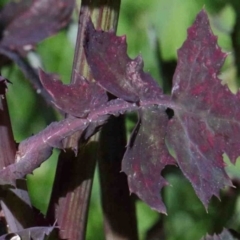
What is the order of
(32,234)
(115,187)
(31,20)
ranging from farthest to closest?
1. (31,20)
2. (115,187)
3. (32,234)

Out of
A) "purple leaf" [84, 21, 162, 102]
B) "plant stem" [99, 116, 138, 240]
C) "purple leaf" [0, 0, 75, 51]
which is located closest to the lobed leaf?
"purple leaf" [84, 21, 162, 102]

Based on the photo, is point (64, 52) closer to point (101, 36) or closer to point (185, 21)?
point (185, 21)

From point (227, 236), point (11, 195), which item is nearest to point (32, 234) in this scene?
point (11, 195)

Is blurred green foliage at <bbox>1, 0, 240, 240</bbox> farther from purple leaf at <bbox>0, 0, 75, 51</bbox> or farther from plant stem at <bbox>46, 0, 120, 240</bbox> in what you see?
plant stem at <bbox>46, 0, 120, 240</bbox>

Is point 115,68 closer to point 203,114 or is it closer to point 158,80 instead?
point 203,114

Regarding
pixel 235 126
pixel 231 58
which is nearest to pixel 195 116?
pixel 235 126

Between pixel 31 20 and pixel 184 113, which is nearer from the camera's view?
pixel 184 113
